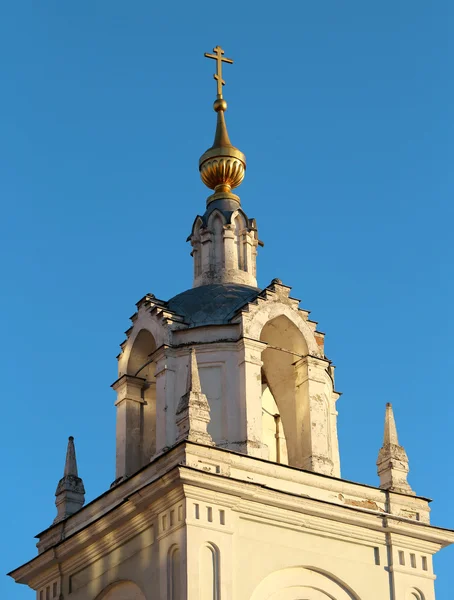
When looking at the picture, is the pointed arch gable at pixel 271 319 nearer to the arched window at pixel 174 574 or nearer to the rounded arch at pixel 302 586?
the rounded arch at pixel 302 586

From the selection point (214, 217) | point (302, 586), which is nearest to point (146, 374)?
point (214, 217)

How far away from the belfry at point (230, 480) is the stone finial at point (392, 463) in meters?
0.03

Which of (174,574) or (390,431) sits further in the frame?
(390,431)

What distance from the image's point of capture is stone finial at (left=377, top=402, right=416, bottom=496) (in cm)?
3050

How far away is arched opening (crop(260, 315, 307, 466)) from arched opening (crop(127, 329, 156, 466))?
1939 millimetres

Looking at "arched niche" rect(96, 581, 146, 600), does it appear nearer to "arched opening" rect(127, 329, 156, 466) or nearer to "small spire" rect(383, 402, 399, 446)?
"arched opening" rect(127, 329, 156, 466)

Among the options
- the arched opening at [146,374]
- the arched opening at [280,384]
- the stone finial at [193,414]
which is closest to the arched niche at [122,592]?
the stone finial at [193,414]

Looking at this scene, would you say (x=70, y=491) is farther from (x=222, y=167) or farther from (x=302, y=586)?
(x=222, y=167)

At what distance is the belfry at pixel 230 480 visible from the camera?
27891mm

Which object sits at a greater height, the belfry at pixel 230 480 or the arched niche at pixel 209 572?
the belfry at pixel 230 480

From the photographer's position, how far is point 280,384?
31.6 meters

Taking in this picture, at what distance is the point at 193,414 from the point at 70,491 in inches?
166

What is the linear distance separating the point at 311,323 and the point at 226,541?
209 inches

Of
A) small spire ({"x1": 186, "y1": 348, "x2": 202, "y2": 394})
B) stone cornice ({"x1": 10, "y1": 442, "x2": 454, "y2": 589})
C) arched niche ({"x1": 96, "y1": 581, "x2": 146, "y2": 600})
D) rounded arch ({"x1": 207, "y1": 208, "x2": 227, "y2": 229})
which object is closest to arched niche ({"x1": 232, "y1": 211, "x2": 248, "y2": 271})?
rounded arch ({"x1": 207, "y1": 208, "x2": 227, "y2": 229})
